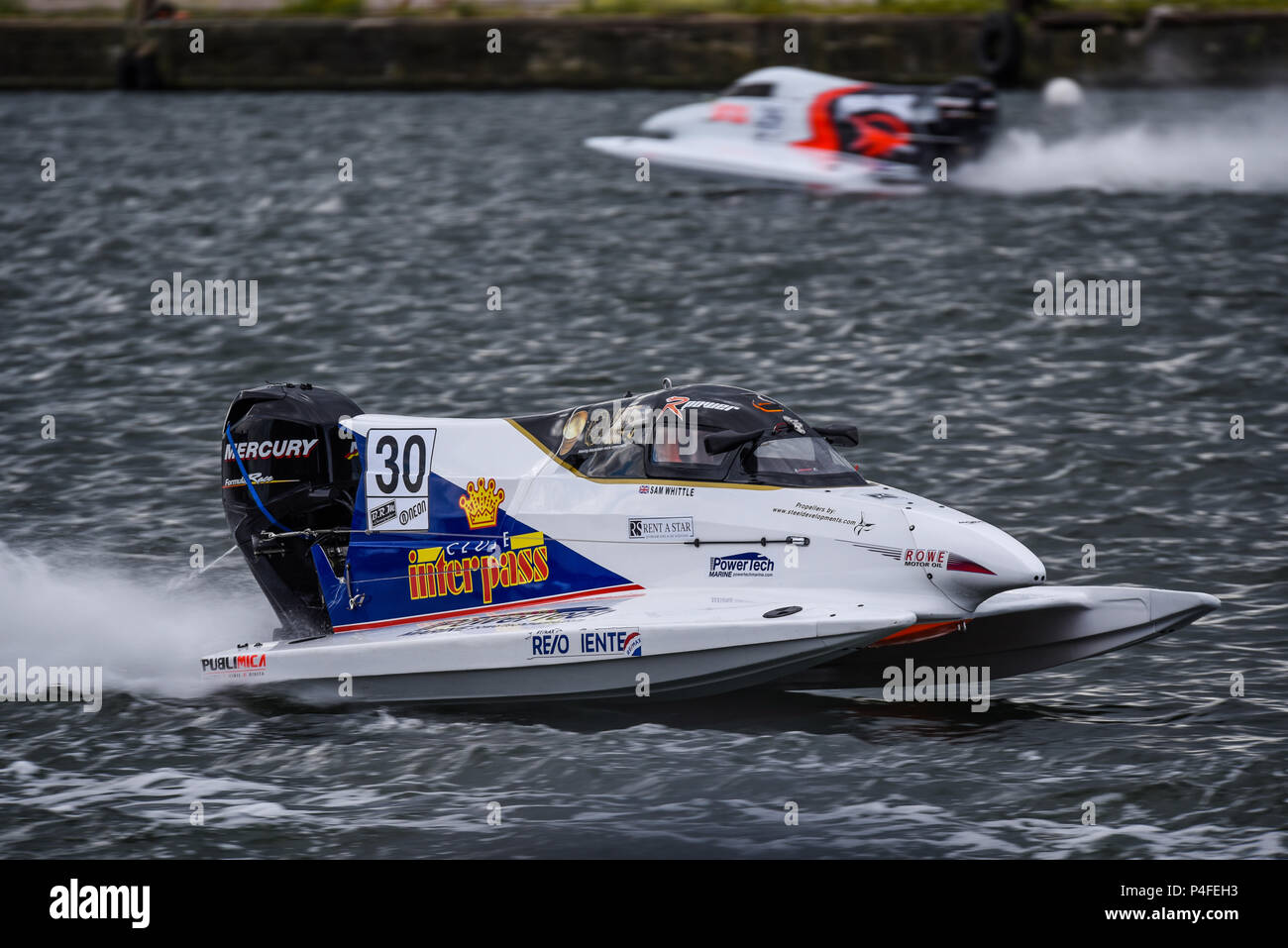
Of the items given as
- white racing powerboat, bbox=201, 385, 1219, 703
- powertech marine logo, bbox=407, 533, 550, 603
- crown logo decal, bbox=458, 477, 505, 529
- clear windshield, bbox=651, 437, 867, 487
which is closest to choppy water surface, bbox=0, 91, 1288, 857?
white racing powerboat, bbox=201, 385, 1219, 703

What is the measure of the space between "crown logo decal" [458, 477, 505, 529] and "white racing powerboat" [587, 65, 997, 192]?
1527cm

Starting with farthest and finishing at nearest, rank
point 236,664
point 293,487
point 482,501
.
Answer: point 293,487 < point 236,664 < point 482,501

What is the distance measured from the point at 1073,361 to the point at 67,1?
30.1 m

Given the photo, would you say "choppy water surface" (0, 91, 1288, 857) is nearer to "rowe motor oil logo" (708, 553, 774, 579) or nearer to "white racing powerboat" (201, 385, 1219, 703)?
"white racing powerboat" (201, 385, 1219, 703)

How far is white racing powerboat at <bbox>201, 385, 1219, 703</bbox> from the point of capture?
914cm

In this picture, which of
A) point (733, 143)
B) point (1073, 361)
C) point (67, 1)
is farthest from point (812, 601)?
point (67, 1)

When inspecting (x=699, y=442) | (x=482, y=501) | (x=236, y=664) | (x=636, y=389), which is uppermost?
(x=636, y=389)

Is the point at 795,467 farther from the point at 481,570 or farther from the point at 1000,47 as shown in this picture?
the point at 1000,47

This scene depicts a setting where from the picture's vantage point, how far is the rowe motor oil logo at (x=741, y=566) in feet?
30.8

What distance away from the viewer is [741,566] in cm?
943

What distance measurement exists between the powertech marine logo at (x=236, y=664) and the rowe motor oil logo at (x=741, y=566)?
2.94 meters

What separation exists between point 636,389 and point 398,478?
618 cm

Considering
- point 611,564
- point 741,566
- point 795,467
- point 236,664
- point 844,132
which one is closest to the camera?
point 741,566

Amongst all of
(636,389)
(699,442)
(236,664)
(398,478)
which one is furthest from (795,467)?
(636,389)
